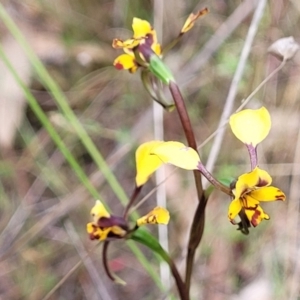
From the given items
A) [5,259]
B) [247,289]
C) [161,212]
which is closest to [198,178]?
[161,212]

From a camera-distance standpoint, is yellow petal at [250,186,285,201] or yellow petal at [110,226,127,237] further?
yellow petal at [110,226,127,237]

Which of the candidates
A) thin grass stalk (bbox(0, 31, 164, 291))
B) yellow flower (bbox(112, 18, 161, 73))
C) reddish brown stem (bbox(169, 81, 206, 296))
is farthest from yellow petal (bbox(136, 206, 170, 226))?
thin grass stalk (bbox(0, 31, 164, 291))

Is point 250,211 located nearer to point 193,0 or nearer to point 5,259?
point 5,259

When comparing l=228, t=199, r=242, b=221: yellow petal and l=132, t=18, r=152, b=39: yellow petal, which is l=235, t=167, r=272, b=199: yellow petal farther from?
l=132, t=18, r=152, b=39: yellow petal

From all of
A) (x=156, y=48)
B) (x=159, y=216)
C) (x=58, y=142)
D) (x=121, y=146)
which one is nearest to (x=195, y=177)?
(x=159, y=216)

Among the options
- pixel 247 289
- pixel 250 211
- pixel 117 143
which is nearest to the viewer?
pixel 250 211

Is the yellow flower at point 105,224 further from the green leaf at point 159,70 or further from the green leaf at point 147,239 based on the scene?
the green leaf at point 159,70
